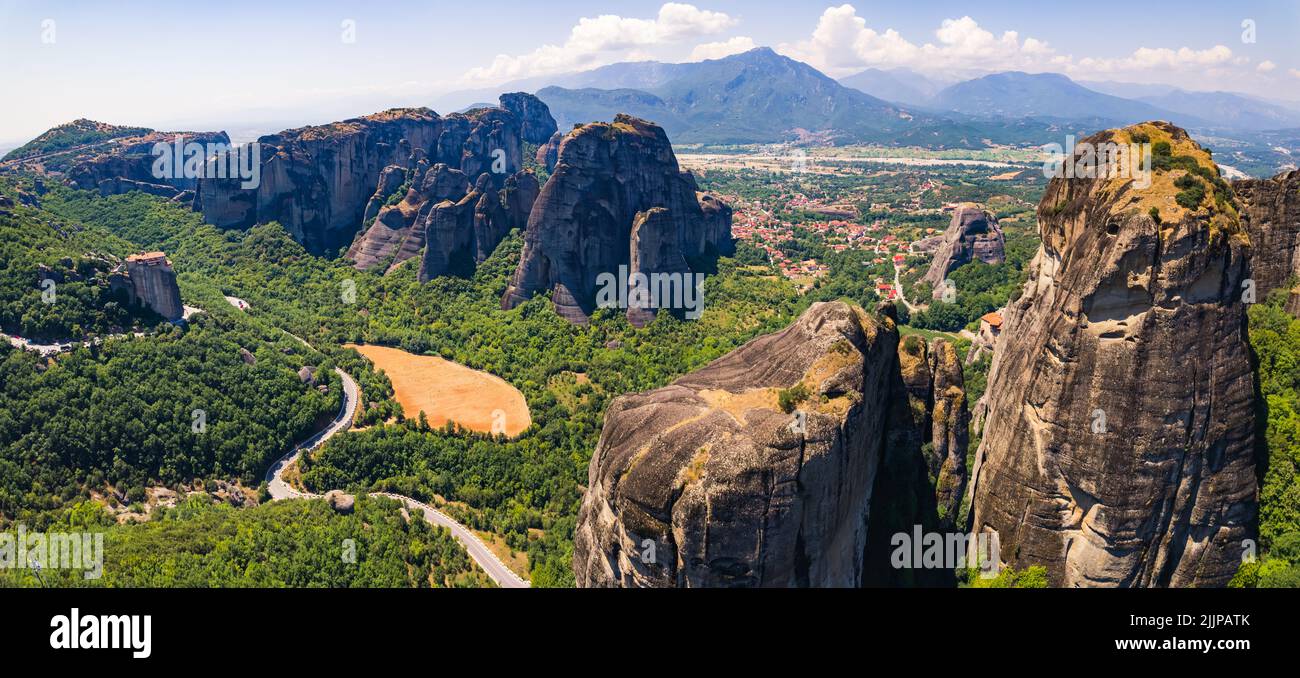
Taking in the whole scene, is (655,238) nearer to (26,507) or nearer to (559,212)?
(559,212)

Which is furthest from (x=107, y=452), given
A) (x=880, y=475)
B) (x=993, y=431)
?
(x=993, y=431)

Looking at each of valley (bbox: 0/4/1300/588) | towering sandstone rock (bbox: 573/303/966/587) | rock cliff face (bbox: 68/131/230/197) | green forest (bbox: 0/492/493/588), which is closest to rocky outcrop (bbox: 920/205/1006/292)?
valley (bbox: 0/4/1300/588)

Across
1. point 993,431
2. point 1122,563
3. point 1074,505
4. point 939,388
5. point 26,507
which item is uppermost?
point 939,388

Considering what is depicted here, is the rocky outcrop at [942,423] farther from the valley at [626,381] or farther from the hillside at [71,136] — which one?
the hillside at [71,136]

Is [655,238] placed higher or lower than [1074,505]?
higher

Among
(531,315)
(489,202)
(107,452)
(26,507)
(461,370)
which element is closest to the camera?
(26,507)

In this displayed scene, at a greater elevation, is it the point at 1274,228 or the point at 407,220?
the point at 407,220

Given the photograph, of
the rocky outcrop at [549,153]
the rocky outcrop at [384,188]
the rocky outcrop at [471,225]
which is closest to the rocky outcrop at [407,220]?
the rocky outcrop at [471,225]

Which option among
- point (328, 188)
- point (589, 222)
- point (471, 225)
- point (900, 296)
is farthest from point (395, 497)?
point (328, 188)

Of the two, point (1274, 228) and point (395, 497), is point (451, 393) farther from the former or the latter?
point (1274, 228)
